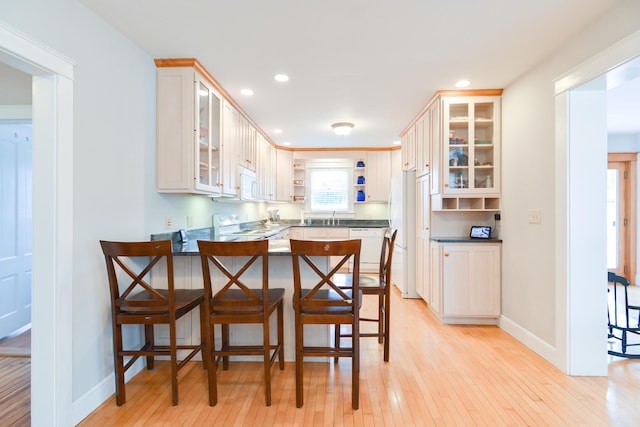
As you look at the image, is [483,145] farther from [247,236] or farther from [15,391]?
[15,391]

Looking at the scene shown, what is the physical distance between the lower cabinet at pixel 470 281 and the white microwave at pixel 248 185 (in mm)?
2459

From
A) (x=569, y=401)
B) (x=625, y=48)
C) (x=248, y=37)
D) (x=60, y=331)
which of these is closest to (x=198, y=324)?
(x=60, y=331)

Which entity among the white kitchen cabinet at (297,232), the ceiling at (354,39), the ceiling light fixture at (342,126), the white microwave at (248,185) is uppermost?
the ceiling at (354,39)

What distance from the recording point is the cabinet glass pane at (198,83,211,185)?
2820mm

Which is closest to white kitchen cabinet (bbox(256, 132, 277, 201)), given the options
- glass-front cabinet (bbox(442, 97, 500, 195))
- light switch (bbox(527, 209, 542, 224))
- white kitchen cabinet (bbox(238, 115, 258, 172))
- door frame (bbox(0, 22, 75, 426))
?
white kitchen cabinet (bbox(238, 115, 258, 172))

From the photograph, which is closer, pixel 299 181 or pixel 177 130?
pixel 177 130

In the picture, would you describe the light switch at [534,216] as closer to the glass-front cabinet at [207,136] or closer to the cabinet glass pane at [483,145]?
the cabinet glass pane at [483,145]

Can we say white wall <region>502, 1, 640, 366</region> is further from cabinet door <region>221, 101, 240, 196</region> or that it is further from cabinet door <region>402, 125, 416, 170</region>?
cabinet door <region>221, 101, 240, 196</region>

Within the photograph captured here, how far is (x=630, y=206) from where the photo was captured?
5.12 m

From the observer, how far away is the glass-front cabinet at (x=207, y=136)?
2797 mm

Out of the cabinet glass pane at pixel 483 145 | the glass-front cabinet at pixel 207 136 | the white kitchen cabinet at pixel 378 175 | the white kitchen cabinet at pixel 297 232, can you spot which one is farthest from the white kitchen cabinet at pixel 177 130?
the white kitchen cabinet at pixel 378 175

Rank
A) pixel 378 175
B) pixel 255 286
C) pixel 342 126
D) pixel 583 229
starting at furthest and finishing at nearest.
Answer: pixel 378 175 < pixel 342 126 < pixel 255 286 < pixel 583 229

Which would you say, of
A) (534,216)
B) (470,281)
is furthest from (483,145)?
(470,281)

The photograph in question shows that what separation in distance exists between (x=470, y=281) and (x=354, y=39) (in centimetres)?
267
